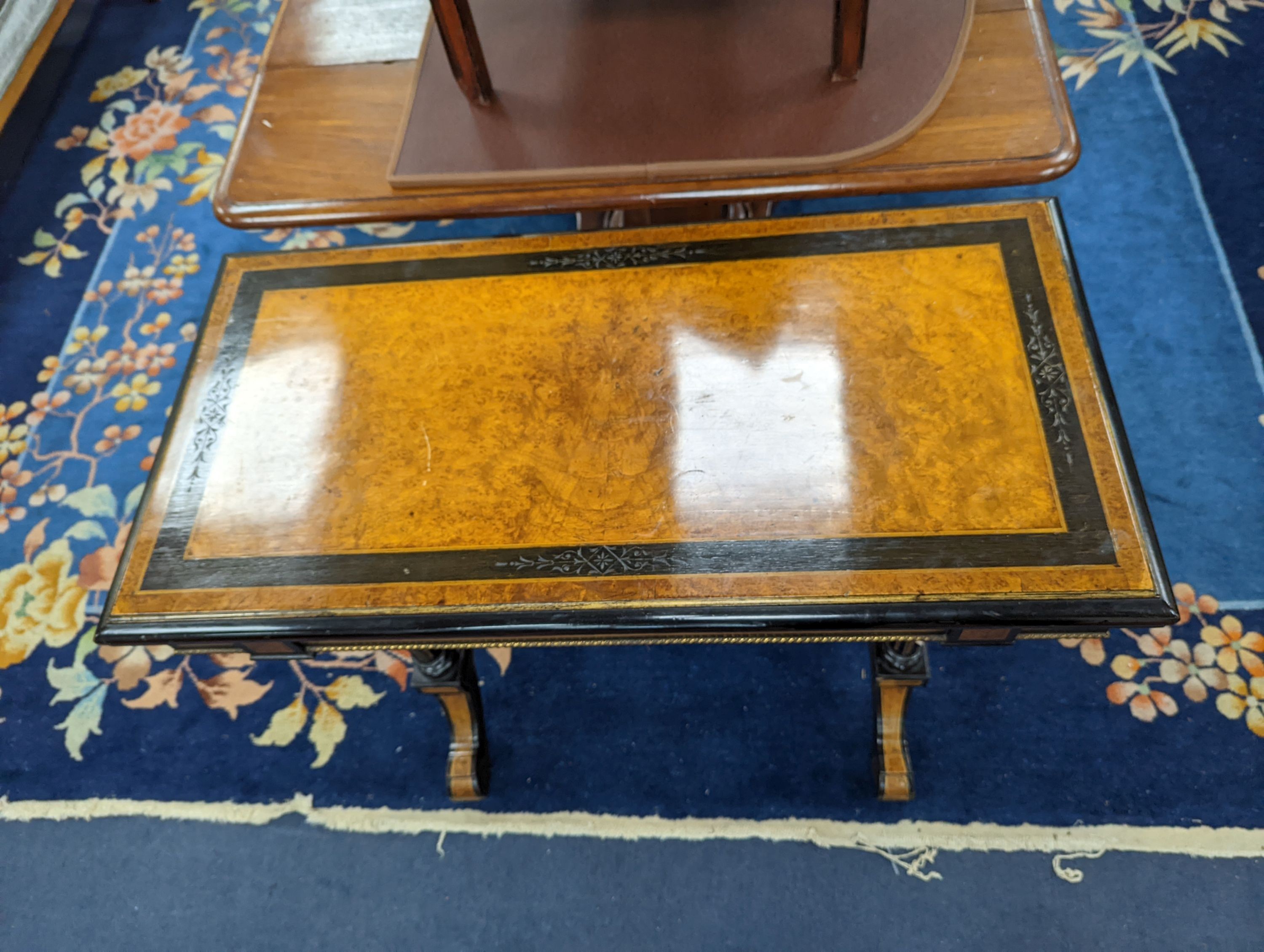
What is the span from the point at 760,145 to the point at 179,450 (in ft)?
2.46

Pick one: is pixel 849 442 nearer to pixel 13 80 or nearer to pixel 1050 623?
pixel 1050 623

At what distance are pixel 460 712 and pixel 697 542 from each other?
1.59ft

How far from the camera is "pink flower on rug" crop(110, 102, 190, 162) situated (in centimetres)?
177

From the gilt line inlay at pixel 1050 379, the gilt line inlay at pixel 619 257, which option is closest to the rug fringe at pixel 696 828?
the gilt line inlay at pixel 1050 379

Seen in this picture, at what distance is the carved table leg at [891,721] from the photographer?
3.30 feet

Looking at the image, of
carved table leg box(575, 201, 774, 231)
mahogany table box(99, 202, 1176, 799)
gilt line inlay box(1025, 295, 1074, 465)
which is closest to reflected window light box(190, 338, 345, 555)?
mahogany table box(99, 202, 1176, 799)

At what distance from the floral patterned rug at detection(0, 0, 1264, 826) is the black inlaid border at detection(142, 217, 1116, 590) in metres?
0.42

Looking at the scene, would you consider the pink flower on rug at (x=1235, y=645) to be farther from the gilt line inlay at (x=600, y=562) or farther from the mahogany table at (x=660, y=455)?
the gilt line inlay at (x=600, y=562)

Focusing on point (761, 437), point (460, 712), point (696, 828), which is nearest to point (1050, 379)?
point (761, 437)

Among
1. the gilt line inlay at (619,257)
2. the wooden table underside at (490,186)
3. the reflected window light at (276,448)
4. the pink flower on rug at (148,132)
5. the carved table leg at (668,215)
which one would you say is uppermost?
the wooden table underside at (490,186)

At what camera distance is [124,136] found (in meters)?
1.79

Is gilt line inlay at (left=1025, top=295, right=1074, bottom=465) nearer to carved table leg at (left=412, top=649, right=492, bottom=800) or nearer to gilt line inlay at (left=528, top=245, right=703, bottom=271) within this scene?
gilt line inlay at (left=528, top=245, right=703, bottom=271)

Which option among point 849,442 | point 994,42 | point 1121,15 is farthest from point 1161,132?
point 849,442

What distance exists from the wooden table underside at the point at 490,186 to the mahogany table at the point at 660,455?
11cm
